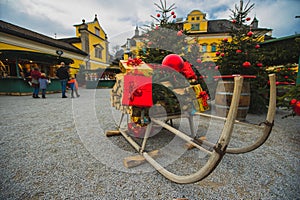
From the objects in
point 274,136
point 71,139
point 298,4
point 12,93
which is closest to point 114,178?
point 71,139

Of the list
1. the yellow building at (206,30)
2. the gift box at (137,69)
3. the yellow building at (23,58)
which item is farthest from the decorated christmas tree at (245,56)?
the yellow building at (206,30)

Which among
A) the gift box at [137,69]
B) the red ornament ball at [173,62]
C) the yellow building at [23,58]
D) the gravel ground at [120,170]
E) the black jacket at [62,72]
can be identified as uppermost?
the yellow building at [23,58]

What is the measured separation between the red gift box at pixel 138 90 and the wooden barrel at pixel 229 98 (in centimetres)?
192

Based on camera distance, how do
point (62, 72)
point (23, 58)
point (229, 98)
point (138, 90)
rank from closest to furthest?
point (138, 90) → point (229, 98) → point (62, 72) → point (23, 58)

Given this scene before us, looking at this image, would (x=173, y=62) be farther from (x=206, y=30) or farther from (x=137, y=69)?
(x=206, y=30)

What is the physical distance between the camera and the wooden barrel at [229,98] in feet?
8.43

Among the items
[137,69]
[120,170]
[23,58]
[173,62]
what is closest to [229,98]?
[173,62]

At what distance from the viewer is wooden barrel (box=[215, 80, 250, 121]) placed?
2.57 metres

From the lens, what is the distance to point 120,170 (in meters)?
1.24

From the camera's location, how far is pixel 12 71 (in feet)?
27.0

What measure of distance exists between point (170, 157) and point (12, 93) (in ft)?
26.8

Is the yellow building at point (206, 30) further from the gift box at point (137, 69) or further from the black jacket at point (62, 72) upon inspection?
the gift box at point (137, 69)

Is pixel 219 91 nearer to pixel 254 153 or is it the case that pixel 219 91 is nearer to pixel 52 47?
pixel 254 153

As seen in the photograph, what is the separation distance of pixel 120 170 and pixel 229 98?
7.52 feet
